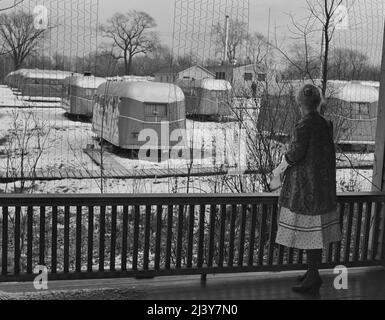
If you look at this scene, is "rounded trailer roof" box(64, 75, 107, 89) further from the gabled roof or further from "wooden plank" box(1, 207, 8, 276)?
"wooden plank" box(1, 207, 8, 276)

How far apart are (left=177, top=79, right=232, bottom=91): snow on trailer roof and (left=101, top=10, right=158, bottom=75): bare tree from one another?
73cm

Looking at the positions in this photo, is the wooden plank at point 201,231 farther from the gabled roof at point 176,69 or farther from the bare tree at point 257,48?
the bare tree at point 257,48

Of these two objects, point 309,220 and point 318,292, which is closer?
point 309,220

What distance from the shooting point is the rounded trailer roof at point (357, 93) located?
6746 mm

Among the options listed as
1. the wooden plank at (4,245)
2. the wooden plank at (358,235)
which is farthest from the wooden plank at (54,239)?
the wooden plank at (358,235)

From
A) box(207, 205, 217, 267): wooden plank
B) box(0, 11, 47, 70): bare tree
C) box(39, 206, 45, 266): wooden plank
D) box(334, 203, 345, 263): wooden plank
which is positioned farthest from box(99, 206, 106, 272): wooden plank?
box(0, 11, 47, 70): bare tree

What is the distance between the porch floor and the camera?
3.88 metres

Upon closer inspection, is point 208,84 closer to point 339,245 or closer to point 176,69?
point 176,69

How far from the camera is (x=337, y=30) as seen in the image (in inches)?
235

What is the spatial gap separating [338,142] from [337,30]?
1.88 metres

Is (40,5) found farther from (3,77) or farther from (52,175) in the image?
(52,175)

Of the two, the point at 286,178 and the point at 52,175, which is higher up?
the point at 286,178

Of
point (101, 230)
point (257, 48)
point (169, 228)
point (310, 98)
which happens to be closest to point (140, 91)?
point (257, 48)

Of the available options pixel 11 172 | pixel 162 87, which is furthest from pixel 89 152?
pixel 162 87
